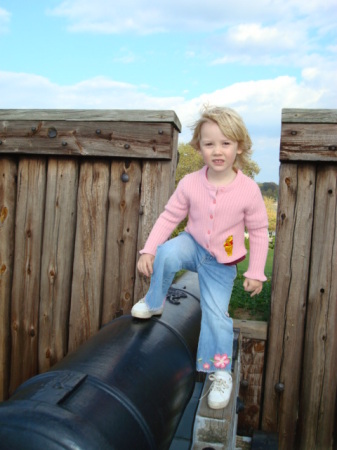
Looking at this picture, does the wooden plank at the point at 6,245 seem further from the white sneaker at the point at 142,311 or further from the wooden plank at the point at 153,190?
the white sneaker at the point at 142,311

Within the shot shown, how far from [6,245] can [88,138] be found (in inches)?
48.0

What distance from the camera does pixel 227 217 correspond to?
2.65 metres

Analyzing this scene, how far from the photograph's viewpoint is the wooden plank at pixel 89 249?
4020 mm

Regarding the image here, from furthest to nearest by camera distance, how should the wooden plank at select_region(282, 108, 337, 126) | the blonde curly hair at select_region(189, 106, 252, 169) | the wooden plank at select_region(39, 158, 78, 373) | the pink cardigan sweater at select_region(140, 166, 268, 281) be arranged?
the wooden plank at select_region(39, 158, 78, 373) → the wooden plank at select_region(282, 108, 337, 126) → the pink cardigan sweater at select_region(140, 166, 268, 281) → the blonde curly hair at select_region(189, 106, 252, 169)

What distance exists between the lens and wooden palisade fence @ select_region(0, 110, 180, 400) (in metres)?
3.87

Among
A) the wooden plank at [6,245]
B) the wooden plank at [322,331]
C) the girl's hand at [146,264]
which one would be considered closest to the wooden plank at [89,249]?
the wooden plank at [6,245]

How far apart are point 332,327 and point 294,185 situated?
3.61 ft

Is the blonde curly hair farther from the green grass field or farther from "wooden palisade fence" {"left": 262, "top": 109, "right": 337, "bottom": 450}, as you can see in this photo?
the green grass field

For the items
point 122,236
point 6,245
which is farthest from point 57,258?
point 122,236

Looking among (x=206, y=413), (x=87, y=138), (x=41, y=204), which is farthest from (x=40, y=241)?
(x=206, y=413)

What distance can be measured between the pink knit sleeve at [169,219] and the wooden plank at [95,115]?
3.73 ft

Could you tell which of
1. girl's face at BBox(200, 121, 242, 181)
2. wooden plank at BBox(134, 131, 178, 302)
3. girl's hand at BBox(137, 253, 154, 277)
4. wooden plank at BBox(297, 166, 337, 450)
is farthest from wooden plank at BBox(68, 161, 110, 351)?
wooden plank at BBox(297, 166, 337, 450)

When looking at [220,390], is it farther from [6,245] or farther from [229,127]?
[6,245]

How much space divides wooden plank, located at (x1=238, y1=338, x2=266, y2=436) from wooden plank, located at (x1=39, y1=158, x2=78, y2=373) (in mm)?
1507
